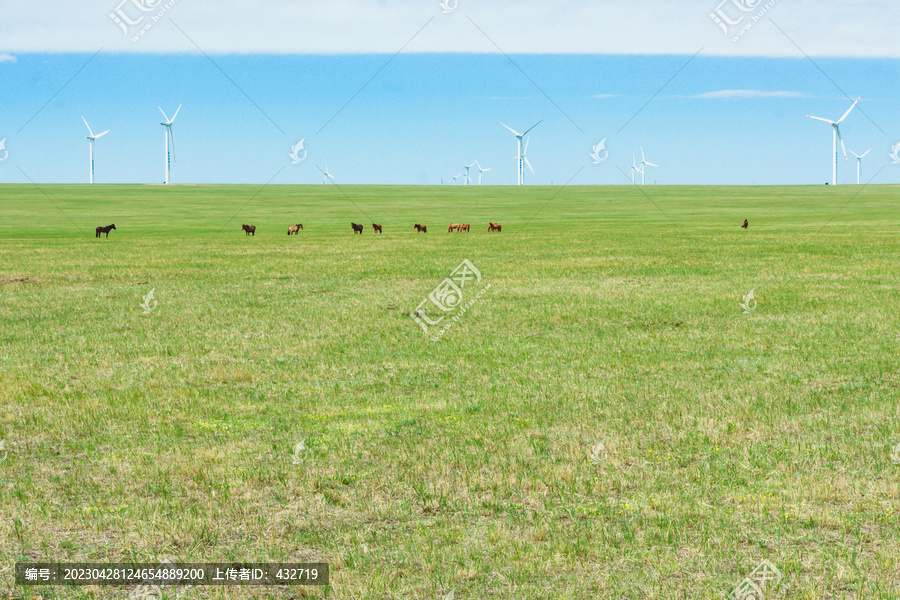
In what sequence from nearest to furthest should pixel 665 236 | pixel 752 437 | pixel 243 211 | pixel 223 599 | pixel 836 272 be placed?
1. pixel 223 599
2. pixel 752 437
3. pixel 836 272
4. pixel 665 236
5. pixel 243 211

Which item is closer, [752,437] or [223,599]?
[223,599]

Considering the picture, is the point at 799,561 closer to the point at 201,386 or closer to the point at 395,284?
the point at 201,386

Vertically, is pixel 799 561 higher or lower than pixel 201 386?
lower

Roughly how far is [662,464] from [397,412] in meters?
4.88

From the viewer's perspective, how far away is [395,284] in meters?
36.6

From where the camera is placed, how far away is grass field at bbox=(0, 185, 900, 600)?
8734 mm

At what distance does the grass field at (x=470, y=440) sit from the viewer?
8734mm

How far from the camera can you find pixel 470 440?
42.1ft

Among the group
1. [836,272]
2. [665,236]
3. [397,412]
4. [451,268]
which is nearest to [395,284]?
[451,268]

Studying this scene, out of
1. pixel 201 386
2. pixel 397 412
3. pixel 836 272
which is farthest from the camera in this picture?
pixel 836 272

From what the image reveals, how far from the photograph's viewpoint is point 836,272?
3900 cm

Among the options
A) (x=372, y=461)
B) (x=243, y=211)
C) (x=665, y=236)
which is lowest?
(x=372, y=461)

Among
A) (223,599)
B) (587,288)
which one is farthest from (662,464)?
(587,288)

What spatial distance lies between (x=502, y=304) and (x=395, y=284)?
811 centimetres
